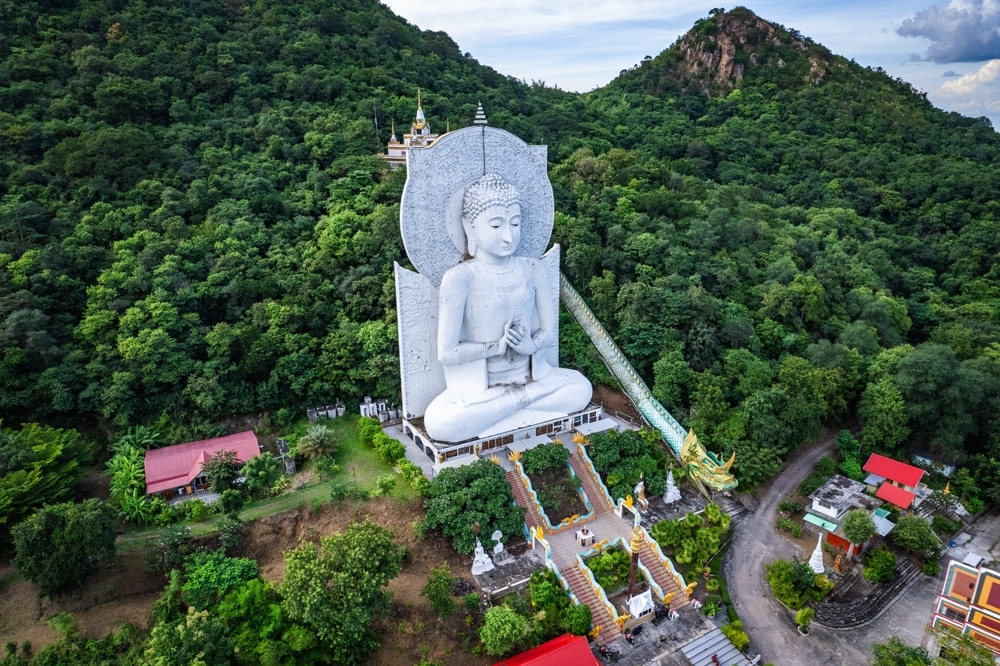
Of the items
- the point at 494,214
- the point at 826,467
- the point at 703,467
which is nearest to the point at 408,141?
the point at 494,214

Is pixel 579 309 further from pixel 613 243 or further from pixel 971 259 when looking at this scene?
pixel 971 259

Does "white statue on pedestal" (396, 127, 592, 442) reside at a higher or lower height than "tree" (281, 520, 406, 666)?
higher

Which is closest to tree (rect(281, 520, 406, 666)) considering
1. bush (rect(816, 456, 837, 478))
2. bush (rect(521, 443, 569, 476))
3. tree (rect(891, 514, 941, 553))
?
bush (rect(521, 443, 569, 476))

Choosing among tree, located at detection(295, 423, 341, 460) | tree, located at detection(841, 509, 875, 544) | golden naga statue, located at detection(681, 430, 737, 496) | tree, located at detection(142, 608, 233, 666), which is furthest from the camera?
tree, located at detection(295, 423, 341, 460)

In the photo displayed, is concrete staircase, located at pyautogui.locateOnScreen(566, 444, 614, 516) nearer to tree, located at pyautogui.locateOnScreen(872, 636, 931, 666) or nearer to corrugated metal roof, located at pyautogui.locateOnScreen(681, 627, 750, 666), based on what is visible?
corrugated metal roof, located at pyautogui.locateOnScreen(681, 627, 750, 666)

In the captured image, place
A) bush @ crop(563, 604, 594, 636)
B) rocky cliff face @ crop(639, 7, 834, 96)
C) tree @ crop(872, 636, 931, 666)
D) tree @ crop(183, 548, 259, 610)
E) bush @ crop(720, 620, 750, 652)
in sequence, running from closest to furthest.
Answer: tree @ crop(872, 636, 931, 666), tree @ crop(183, 548, 259, 610), bush @ crop(563, 604, 594, 636), bush @ crop(720, 620, 750, 652), rocky cliff face @ crop(639, 7, 834, 96)

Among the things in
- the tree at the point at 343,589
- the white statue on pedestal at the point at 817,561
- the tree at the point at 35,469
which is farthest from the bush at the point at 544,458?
the tree at the point at 35,469

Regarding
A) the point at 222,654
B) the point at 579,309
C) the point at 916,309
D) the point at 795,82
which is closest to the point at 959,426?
the point at 916,309
